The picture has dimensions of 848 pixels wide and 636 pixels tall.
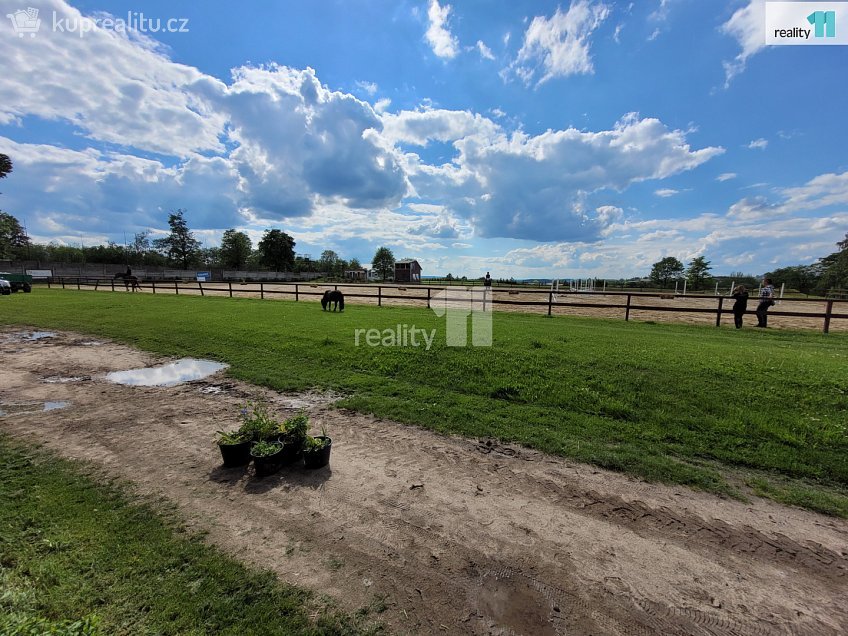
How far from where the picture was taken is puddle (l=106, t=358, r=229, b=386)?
7391mm

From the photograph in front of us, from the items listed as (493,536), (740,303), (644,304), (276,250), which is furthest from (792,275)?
(276,250)

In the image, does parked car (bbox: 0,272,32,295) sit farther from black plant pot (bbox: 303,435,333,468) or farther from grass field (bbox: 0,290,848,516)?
black plant pot (bbox: 303,435,333,468)

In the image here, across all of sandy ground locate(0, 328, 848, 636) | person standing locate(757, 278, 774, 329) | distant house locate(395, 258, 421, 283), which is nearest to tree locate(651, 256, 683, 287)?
distant house locate(395, 258, 421, 283)

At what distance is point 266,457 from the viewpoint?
399 centimetres

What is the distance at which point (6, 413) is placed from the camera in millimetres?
5602

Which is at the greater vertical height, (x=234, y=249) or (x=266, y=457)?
(x=234, y=249)

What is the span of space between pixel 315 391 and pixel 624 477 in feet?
17.7

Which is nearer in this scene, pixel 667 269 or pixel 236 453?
pixel 236 453

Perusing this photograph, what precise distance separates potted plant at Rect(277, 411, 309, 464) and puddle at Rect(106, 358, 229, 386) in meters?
4.53

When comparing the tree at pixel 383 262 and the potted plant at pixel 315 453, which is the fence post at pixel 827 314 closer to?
the potted plant at pixel 315 453

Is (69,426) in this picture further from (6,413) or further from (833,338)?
(833,338)

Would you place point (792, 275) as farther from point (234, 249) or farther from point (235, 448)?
point (234, 249)

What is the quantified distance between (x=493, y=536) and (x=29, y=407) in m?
7.90

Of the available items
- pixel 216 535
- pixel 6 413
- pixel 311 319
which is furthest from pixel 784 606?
pixel 311 319
